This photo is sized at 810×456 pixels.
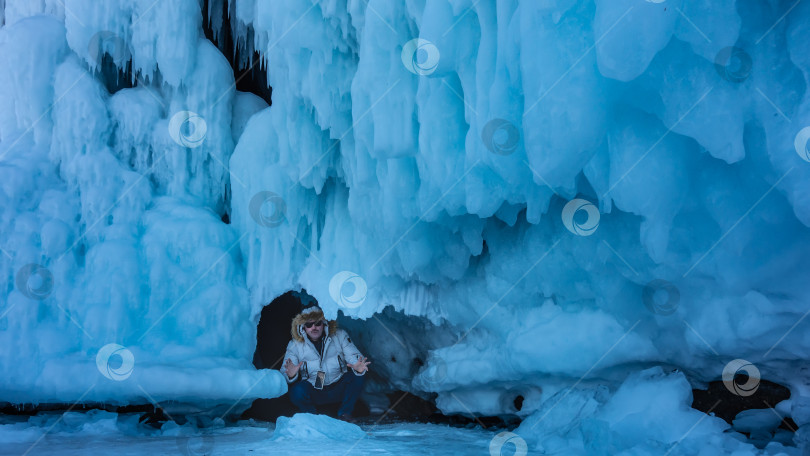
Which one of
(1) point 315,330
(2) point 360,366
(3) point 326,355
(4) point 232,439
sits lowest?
(4) point 232,439

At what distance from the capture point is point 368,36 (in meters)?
4.51

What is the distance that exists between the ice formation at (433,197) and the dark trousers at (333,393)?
75cm

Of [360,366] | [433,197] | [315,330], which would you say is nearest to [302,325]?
[315,330]

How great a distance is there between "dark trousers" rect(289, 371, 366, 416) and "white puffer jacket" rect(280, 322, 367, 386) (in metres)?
0.05

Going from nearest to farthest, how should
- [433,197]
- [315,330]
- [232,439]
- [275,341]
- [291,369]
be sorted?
[433,197] < [232,439] < [291,369] < [315,330] < [275,341]

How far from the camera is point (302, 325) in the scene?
636 cm

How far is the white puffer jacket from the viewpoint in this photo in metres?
6.37

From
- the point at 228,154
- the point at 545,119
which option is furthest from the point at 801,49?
the point at 228,154

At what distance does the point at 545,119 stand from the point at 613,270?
159cm

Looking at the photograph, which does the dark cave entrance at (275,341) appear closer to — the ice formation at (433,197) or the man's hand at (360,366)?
the ice formation at (433,197)

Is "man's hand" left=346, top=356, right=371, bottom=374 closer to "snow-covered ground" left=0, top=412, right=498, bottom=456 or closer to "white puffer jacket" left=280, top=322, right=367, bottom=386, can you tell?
"white puffer jacket" left=280, top=322, right=367, bottom=386

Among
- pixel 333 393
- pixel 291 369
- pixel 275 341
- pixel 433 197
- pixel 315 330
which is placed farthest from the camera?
pixel 275 341

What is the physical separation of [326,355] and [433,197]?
254 cm

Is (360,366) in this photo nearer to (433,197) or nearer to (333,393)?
(333,393)
